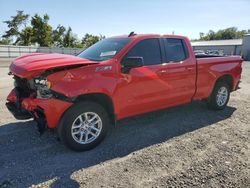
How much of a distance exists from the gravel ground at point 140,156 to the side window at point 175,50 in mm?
1441

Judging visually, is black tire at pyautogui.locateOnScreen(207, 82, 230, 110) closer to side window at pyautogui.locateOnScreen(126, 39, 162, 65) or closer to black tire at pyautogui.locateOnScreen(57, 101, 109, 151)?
side window at pyautogui.locateOnScreen(126, 39, 162, 65)

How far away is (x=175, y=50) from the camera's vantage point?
5.60 m

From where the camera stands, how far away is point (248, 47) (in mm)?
41500

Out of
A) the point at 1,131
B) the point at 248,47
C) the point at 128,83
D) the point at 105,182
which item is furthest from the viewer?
the point at 248,47

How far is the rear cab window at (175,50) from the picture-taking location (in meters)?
5.41

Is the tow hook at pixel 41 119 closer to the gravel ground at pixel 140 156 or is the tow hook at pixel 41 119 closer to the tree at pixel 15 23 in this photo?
the gravel ground at pixel 140 156

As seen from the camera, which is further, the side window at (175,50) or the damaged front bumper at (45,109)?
the side window at (175,50)

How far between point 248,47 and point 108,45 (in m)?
41.9

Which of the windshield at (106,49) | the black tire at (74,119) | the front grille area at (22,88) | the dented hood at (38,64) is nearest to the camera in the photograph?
the dented hood at (38,64)

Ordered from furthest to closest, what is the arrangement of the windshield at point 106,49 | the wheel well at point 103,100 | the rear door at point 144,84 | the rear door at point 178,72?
the rear door at point 178,72 → the windshield at point 106,49 → the rear door at point 144,84 → the wheel well at point 103,100

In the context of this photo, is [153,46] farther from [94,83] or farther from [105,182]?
[105,182]

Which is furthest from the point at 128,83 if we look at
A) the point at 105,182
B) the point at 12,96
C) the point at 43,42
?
the point at 43,42

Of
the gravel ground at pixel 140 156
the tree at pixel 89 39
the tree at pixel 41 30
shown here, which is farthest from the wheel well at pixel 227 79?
the tree at pixel 89 39

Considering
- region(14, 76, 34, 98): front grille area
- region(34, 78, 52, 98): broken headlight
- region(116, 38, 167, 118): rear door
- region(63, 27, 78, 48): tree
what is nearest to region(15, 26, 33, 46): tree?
region(63, 27, 78, 48): tree
